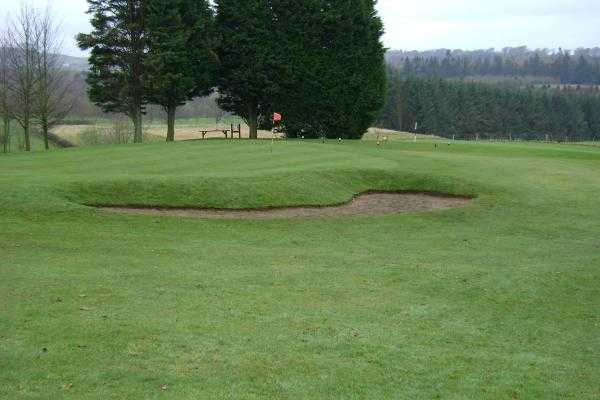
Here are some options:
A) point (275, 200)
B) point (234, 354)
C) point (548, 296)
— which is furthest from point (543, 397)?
point (275, 200)

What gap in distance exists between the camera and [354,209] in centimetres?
2142

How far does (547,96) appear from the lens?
14638 cm

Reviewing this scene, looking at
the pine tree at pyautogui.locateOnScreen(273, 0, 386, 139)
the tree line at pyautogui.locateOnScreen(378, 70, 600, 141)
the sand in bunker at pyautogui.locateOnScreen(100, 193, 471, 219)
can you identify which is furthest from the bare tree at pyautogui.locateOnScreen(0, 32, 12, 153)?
the tree line at pyautogui.locateOnScreen(378, 70, 600, 141)

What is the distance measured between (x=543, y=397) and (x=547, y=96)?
152852mm

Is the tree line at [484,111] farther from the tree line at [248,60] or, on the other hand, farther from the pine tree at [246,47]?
the pine tree at [246,47]

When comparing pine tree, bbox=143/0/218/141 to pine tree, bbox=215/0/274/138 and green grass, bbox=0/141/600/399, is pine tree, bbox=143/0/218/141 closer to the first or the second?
pine tree, bbox=215/0/274/138

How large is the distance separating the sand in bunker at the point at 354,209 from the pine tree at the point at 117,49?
27.0m

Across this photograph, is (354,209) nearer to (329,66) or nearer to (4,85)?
(329,66)

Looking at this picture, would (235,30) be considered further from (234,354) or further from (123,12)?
(234,354)

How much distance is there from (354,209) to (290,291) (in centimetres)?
1059

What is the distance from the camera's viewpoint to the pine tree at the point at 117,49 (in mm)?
43719

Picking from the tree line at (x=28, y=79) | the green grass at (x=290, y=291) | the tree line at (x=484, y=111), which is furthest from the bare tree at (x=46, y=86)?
the tree line at (x=484, y=111)

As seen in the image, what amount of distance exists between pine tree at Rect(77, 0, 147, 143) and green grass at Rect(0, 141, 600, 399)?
69.9 feet

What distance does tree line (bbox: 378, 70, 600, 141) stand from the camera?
126m
